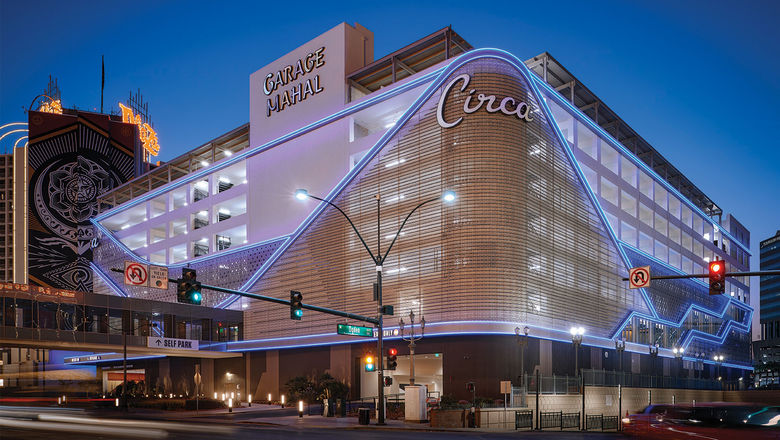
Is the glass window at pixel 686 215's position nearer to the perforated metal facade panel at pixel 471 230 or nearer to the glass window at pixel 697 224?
the glass window at pixel 697 224

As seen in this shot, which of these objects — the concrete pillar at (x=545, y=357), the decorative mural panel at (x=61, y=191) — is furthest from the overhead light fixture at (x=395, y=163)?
the decorative mural panel at (x=61, y=191)

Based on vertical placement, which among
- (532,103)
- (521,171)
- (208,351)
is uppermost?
(532,103)

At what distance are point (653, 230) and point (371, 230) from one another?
3648cm

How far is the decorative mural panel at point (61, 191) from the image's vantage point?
10706cm

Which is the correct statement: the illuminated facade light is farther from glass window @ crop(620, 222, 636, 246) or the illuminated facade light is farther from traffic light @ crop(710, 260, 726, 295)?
traffic light @ crop(710, 260, 726, 295)

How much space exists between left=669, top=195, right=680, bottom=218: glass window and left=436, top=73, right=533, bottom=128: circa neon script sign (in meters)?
40.6

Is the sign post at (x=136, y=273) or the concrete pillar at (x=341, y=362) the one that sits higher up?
the sign post at (x=136, y=273)

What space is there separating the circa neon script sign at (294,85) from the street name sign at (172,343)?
2249 centimetres

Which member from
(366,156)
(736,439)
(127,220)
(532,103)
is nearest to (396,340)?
(366,156)

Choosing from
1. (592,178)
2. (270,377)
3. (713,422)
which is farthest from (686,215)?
(713,422)

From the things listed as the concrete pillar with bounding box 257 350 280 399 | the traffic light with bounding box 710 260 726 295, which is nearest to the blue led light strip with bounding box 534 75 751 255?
the traffic light with bounding box 710 260 726 295

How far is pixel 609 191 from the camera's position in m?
67.8

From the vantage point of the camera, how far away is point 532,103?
50562 millimetres

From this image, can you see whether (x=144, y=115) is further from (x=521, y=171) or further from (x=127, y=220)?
(x=521, y=171)
